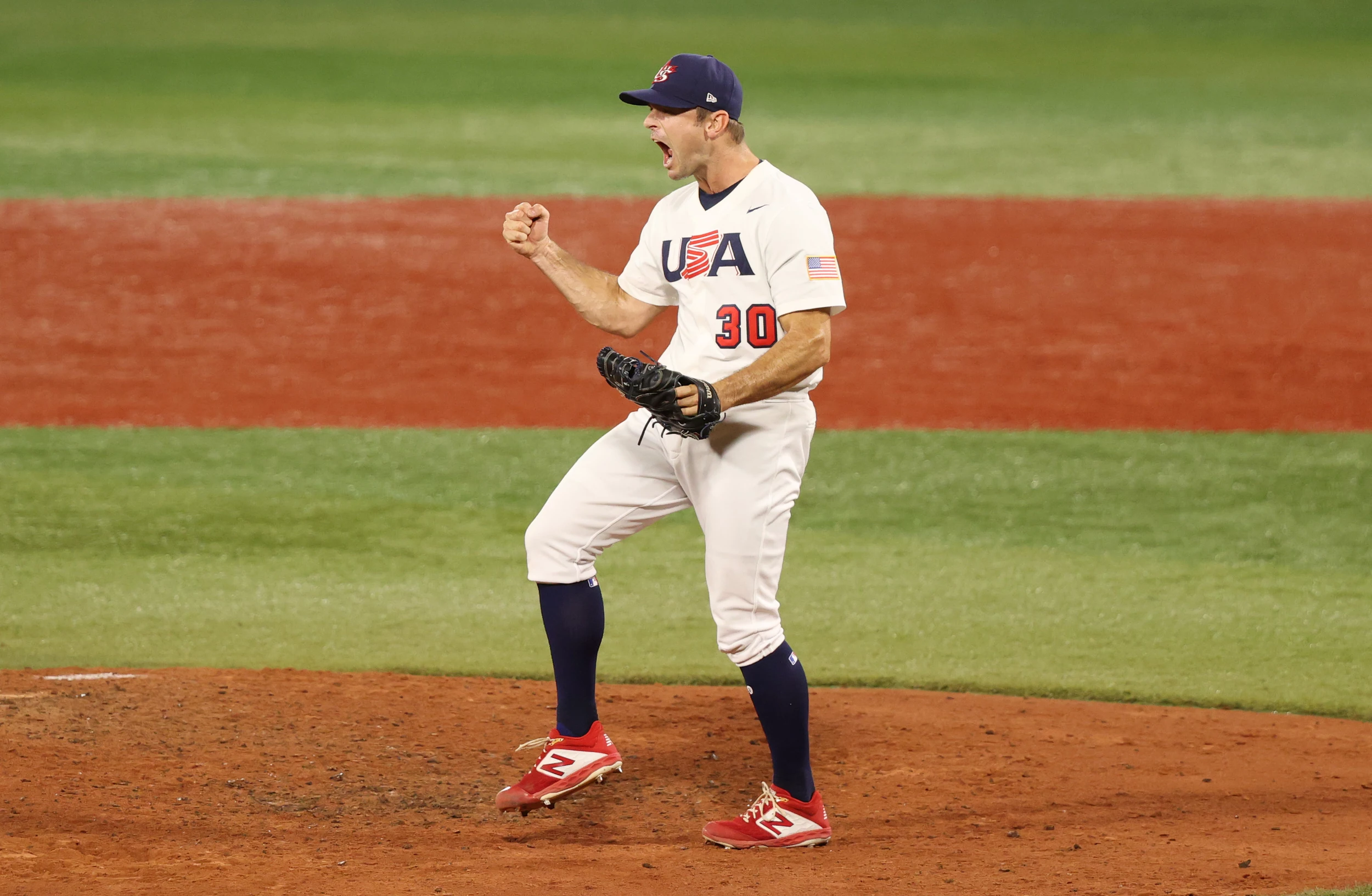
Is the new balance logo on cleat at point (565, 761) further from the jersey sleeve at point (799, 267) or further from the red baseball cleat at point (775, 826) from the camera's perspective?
the jersey sleeve at point (799, 267)

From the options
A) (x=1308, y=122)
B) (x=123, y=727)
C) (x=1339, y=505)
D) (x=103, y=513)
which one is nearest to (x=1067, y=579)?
(x=1339, y=505)

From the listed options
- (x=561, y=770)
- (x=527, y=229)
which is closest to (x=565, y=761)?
(x=561, y=770)

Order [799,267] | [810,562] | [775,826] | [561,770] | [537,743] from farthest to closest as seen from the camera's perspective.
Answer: [810,562], [537,743], [561,770], [775,826], [799,267]

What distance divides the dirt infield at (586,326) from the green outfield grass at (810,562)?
2.16 ft

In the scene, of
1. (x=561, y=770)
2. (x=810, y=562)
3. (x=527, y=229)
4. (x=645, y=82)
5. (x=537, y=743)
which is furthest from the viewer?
(x=645, y=82)

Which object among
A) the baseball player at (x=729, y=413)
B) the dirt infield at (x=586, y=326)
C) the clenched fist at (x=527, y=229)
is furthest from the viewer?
the dirt infield at (x=586, y=326)

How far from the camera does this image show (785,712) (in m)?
4.24

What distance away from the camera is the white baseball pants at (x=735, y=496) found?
4195 mm

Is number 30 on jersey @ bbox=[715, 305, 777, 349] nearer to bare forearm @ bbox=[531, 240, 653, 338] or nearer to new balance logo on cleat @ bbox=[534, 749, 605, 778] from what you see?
bare forearm @ bbox=[531, 240, 653, 338]

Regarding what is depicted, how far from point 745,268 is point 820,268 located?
20cm

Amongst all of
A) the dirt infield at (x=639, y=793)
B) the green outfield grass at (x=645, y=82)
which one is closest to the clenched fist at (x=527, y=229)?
the dirt infield at (x=639, y=793)

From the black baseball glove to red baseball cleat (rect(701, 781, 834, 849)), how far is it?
952mm

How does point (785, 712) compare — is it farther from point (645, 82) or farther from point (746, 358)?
point (645, 82)

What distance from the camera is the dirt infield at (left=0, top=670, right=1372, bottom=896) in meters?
A: 3.95
